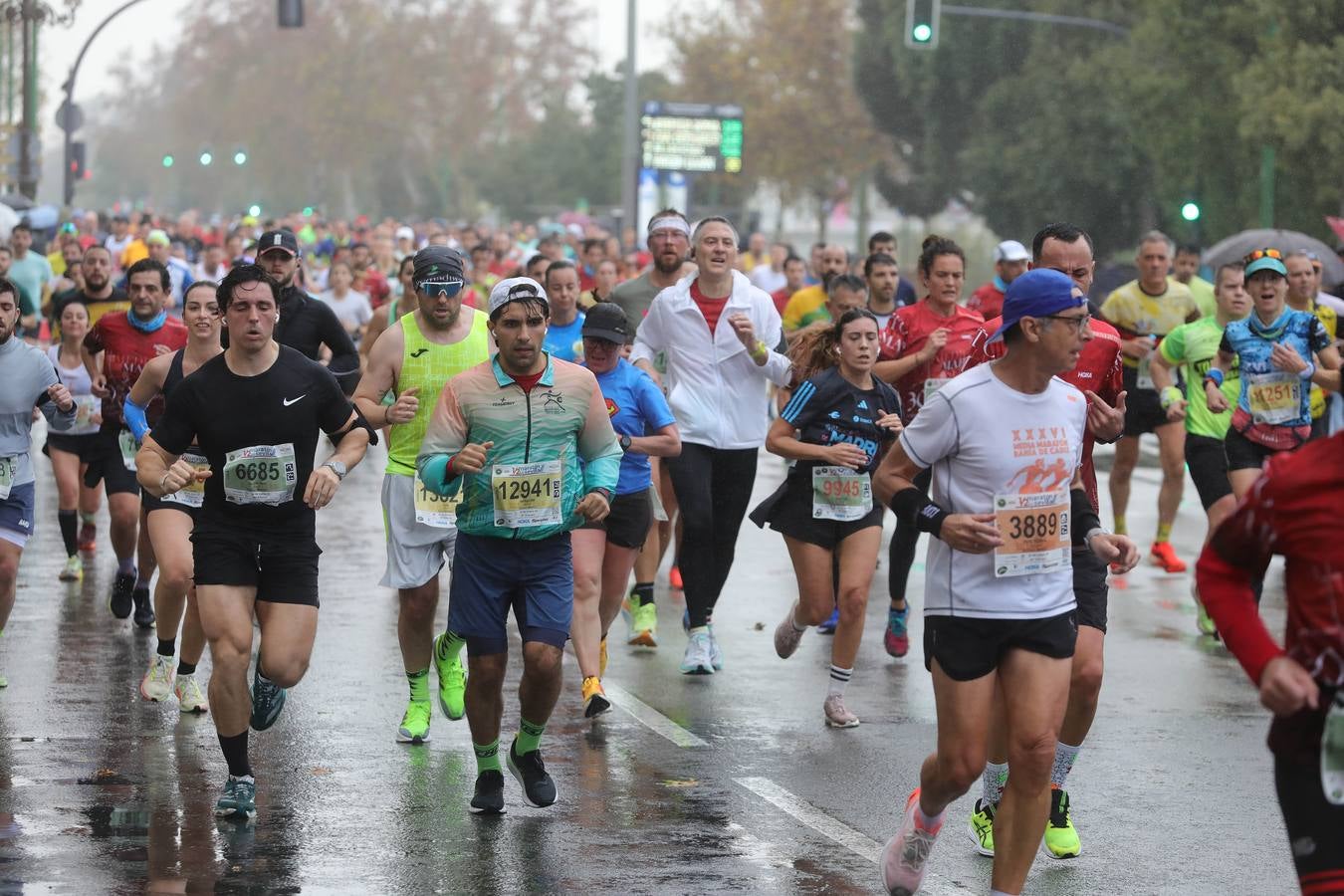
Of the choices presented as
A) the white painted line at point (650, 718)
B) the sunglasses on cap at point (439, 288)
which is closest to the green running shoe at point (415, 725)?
the white painted line at point (650, 718)

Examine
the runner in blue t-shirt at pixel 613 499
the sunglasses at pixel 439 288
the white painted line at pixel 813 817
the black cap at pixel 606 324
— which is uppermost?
the sunglasses at pixel 439 288

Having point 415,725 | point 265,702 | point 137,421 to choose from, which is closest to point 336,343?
point 137,421

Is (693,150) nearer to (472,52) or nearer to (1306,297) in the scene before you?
(1306,297)

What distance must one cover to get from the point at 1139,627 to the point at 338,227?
39441mm

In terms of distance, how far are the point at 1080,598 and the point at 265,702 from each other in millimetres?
2960

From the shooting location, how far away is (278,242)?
34.6 feet

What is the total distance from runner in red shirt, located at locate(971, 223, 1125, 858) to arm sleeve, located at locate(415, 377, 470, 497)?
1759 mm

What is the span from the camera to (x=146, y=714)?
9.20 m

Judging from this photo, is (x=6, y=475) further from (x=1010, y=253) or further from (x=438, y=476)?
(x=1010, y=253)

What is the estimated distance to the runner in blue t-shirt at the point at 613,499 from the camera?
9.31m

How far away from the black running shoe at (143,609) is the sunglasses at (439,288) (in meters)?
3.22

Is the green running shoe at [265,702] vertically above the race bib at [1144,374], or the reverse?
the race bib at [1144,374]

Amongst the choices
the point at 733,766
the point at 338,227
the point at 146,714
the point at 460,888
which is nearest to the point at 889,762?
the point at 733,766

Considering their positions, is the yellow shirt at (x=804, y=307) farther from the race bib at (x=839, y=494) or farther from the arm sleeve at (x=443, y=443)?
the arm sleeve at (x=443, y=443)
